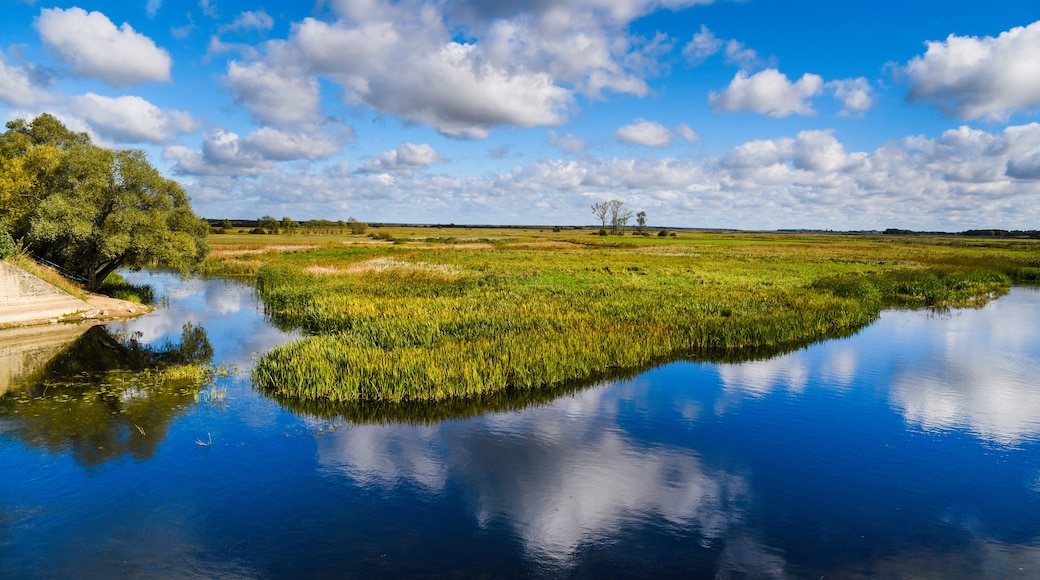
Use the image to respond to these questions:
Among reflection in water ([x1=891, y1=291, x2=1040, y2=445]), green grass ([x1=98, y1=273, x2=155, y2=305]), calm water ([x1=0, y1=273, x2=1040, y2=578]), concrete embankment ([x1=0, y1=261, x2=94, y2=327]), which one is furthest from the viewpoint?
green grass ([x1=98, y1=273, x2=155, y2=305])

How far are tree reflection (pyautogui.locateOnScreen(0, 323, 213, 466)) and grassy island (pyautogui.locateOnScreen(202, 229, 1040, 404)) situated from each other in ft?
10.5

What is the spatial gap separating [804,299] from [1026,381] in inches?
550

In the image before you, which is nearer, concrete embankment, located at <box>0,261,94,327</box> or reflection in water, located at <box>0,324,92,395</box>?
reflection in water, located at <box>0,324,92,395</box>

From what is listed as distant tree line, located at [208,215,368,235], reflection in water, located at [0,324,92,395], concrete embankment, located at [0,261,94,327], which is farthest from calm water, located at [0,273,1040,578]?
distant tree line, located at [208,215,368,235]

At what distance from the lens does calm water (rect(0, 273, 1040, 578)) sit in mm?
9602

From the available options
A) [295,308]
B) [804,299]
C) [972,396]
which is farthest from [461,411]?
[804,299]

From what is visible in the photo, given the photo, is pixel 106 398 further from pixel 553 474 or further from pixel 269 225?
pixel 269 225

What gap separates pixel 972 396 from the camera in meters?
19.5

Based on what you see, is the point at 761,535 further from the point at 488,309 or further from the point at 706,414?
the point at 488,309

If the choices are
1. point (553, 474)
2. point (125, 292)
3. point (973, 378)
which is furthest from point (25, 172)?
point (973, 378)

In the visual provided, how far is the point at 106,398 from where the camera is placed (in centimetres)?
1752

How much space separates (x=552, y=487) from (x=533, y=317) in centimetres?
1485

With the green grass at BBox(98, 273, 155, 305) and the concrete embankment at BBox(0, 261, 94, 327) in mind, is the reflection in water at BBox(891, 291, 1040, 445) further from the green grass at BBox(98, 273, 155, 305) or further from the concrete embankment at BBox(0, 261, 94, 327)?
the green grass at BBox(98, 273, 155, 305)

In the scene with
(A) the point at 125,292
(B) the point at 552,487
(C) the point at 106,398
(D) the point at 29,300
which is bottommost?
(B) the point at 552,487
